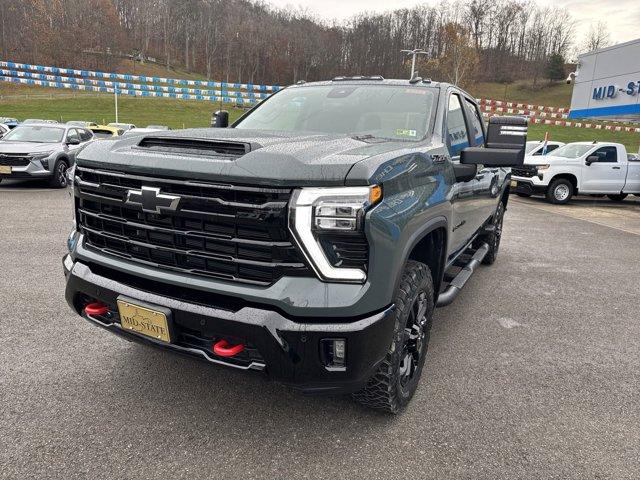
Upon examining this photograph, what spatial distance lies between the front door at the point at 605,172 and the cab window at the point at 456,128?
1059 centimetres

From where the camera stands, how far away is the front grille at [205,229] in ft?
6.68

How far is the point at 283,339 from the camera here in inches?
79.4

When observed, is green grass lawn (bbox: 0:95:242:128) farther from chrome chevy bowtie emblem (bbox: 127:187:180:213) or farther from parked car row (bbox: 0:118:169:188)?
chrome chevy bowtie emblem (bbox: 127:187:180:213)

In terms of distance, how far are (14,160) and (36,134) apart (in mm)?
1359

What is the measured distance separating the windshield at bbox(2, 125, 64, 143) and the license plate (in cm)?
1078

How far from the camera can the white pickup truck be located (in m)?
12.8

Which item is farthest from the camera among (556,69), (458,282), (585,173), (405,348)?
(556,69)

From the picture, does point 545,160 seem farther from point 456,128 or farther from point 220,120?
point 220,120

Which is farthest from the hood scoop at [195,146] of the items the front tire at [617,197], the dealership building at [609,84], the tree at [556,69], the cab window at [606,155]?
the tree at [556,69]

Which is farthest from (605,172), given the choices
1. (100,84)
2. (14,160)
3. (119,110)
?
(100,84)

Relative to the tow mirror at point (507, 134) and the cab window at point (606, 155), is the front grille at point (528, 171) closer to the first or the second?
the cab window at point (606, 155)

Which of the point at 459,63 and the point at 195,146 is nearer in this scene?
the point at 195,146

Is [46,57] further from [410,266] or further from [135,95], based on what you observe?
[410,266]

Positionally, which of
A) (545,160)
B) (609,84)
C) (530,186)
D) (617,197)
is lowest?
(617,197)
